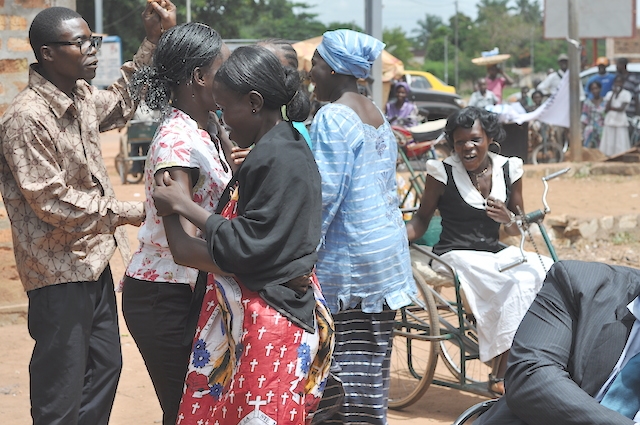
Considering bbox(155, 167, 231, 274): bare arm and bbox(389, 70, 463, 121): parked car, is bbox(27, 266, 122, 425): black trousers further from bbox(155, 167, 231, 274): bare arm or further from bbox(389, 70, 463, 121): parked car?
bbox(389, 70, 463, 121): parked car

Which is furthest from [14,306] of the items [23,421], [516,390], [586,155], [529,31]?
[529,31]

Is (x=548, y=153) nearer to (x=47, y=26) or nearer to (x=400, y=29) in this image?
(x=47, y=26)

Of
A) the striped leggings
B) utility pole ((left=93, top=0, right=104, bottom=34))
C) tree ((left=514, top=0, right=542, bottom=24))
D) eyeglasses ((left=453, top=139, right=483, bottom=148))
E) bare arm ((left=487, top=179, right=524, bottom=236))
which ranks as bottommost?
the striped leggings

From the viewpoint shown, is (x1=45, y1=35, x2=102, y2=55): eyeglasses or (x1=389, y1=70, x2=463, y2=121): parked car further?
(x1=389, y1=70, x2=463, y2=121): parked car

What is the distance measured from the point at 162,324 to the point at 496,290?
84.1 inches

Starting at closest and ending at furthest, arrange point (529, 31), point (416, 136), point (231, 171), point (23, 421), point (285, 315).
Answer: point (285, 315) < point (231, 171) < point (23, 421) < point (416, 136) < point (529, 31)

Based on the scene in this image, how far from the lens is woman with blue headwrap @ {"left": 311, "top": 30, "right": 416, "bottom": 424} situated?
10.8 feet

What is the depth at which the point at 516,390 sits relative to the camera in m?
2.24

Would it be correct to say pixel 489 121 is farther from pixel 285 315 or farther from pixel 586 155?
pixel 586 155

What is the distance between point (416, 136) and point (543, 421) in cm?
1129

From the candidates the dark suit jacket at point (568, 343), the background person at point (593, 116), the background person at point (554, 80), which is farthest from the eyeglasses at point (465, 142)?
the background person at point (554, 80)

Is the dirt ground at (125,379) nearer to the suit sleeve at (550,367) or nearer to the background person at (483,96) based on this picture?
the suit sleeve at (550,367)

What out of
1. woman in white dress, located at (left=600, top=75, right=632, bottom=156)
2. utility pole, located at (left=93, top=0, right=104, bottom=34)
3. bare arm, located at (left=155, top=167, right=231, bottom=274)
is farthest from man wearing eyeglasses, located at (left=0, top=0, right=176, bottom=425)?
utility pole, located at (left=93, top=0, right=104, bottom=34)

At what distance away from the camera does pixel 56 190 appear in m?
2.92
